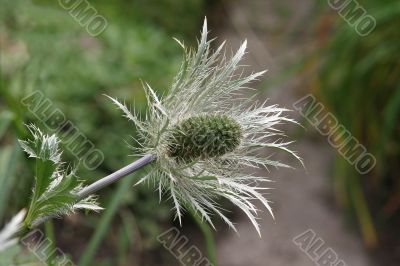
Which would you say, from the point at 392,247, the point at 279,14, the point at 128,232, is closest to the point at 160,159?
the point at 128,232

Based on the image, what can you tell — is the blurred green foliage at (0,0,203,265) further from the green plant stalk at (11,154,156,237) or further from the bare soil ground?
the green plant stalk at (11,154,156,237)

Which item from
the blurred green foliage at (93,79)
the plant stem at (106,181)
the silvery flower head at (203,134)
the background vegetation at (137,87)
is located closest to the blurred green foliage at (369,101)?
the background vegetation at (137,87)

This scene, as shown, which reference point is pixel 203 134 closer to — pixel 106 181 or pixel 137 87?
pixel 106 181

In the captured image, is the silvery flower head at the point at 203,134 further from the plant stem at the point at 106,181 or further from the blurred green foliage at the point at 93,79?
the blurred green foliage at the point at 93,79

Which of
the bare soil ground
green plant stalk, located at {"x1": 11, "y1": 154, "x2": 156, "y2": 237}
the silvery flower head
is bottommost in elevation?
green plant stalk, located at {"x1": 11, "y1": 154, "x2": 156, "y2": 237}

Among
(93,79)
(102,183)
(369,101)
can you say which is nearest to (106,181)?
Answer: (102,183)

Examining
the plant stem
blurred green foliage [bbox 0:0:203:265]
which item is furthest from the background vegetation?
the plant stem
